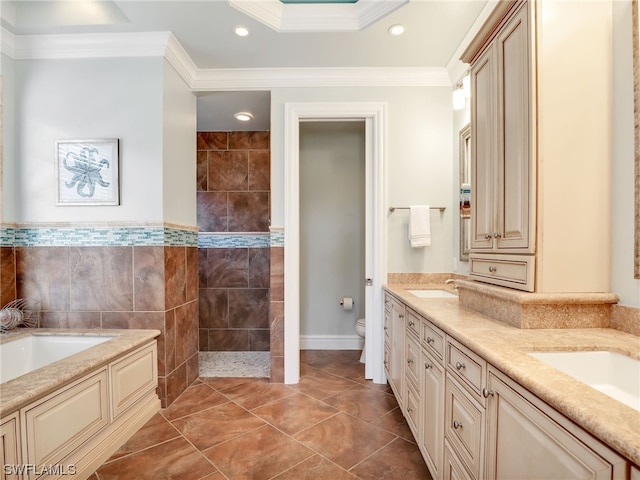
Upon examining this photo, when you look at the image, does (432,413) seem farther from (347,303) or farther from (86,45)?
(86,45)

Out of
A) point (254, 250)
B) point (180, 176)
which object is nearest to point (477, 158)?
point (180, 176)

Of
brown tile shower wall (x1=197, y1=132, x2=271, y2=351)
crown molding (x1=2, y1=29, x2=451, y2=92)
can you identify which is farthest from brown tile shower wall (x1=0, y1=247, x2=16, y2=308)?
crown molding (x1=2, y1=29, x2=451, y2=92)

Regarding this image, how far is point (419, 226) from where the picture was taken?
8.48ft

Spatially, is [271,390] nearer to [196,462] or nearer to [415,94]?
[196,462]

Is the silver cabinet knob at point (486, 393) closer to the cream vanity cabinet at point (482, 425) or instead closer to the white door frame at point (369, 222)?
the cream vanity cabinet at point (482, 425)

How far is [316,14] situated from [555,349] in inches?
92.1

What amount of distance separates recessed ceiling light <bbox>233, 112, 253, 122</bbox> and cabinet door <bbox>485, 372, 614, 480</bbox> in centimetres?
308

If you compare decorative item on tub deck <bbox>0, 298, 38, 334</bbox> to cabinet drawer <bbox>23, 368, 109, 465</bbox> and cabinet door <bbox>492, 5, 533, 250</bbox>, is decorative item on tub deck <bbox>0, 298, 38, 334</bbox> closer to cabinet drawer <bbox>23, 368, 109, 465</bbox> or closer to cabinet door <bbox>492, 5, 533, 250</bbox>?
cabinet drawer <bbox>23, 368, 109, 465</bbox>

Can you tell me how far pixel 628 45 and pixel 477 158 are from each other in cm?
66

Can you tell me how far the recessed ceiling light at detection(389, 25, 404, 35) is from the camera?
2.11 meters

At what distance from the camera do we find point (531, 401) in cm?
78

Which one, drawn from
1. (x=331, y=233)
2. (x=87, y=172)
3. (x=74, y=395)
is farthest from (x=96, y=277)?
(x=331, y=233)

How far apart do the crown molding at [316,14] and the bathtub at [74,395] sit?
231 cm

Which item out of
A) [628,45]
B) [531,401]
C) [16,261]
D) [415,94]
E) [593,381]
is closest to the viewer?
[531,401]
